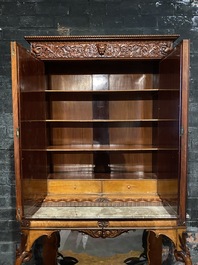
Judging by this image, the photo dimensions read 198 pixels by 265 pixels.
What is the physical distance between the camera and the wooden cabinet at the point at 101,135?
71.4 inches

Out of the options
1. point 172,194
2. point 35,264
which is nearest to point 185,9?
point 172,194

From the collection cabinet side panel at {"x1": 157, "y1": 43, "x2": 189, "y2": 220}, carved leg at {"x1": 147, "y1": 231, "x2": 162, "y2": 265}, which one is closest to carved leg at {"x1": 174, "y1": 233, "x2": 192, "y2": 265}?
cabinet side panel at {"x1": 157, "y1": 43, "x2": 189, "y2": 220}

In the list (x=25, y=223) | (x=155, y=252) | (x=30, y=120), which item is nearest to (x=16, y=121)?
(x=30, y=120)

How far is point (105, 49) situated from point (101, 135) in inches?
31.4

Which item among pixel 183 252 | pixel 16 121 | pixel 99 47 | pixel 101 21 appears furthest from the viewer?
pixel 101 21

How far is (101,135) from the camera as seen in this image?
2600 mm

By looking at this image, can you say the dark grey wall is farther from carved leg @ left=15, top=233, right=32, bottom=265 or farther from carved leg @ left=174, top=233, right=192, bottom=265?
carved leg @ left=15, top=233, right=32, bottom=265

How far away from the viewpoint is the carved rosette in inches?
84.6

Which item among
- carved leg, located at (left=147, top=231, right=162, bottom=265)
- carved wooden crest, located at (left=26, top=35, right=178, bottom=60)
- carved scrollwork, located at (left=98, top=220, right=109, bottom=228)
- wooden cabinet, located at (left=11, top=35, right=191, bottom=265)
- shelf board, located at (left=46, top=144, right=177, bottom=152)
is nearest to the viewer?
wooden cabinet, located at (left=11, top=35, right=191, bottom=265)

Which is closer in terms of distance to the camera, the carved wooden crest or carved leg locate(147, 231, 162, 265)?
the carved wooden crest

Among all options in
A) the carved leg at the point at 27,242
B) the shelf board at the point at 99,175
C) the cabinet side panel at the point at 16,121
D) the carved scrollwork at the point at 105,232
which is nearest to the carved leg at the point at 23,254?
the carved leg at the point at 27,242

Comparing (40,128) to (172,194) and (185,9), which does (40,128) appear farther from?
(185,9)

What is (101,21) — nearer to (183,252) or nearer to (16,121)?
(16,121)

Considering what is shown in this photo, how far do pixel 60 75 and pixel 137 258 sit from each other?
1.81 m
